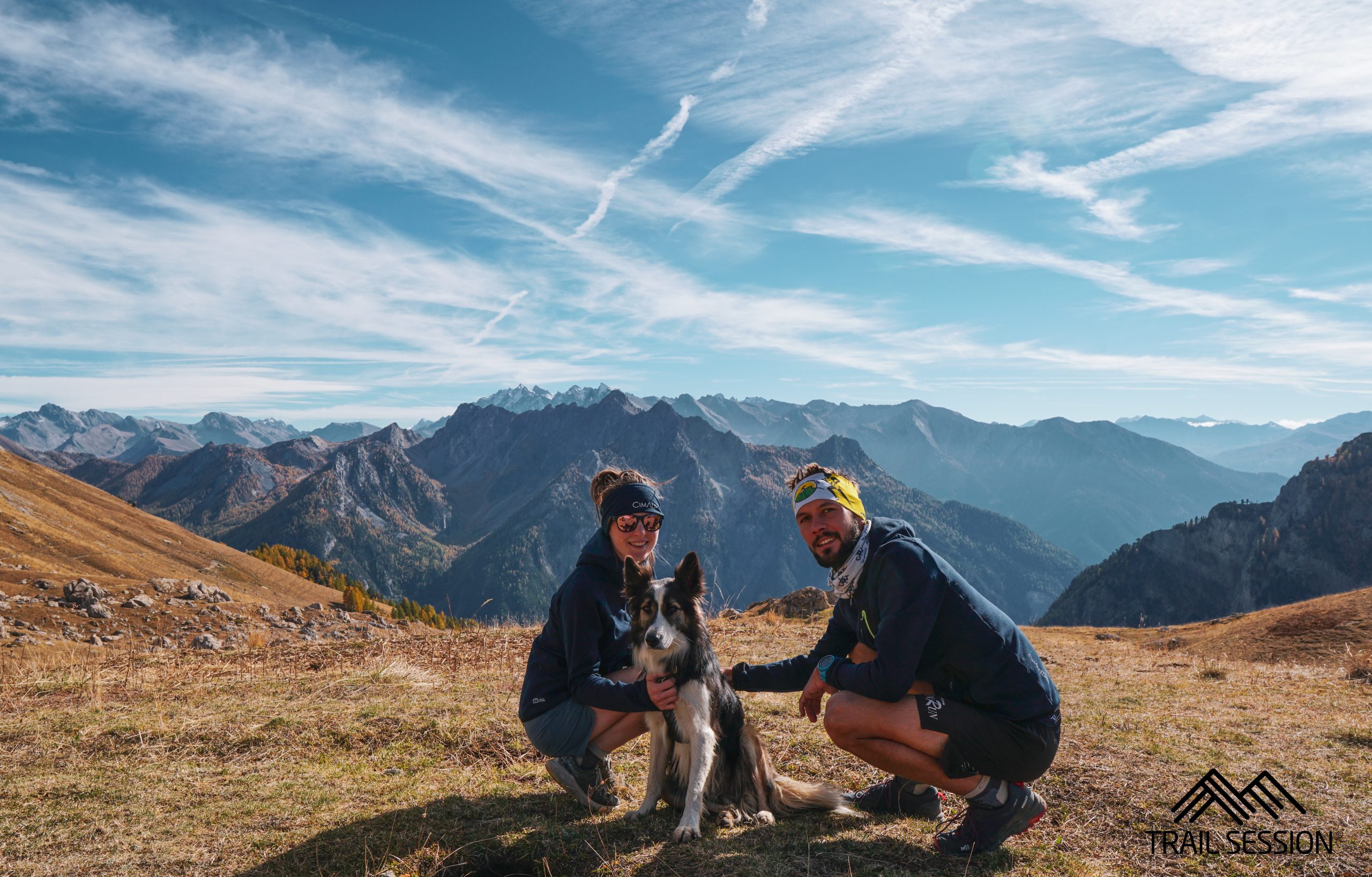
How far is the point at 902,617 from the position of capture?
5086 millimetres

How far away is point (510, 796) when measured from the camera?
21.6ft

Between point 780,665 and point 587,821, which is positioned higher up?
point 780,665

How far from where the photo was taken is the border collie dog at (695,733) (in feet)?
18.3

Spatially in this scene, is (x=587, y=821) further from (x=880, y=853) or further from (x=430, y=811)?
(x=880, y=853)

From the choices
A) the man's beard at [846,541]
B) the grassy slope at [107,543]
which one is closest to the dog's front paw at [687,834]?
the man's beard at [846,541]

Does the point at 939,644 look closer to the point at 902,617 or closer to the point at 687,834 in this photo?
the point at 902,617

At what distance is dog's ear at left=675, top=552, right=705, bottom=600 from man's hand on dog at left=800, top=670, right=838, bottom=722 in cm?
131

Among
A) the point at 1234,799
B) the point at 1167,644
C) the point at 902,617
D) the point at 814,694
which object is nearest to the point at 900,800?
the point at 814,694

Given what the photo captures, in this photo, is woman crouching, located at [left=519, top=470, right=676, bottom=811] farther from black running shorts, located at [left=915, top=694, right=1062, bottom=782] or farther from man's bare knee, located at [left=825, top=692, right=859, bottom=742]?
black running shorts, located at [left=915, top=694, right=1062, bottom=782]

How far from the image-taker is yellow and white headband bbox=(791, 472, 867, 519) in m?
5.58

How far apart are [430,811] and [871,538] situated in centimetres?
471

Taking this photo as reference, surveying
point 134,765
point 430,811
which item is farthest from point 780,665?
point 134,765

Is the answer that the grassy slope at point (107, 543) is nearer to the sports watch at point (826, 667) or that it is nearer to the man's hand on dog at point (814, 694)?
the man's hand on dog at point (814, 694)

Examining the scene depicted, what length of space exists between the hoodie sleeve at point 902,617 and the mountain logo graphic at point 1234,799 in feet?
10.4
